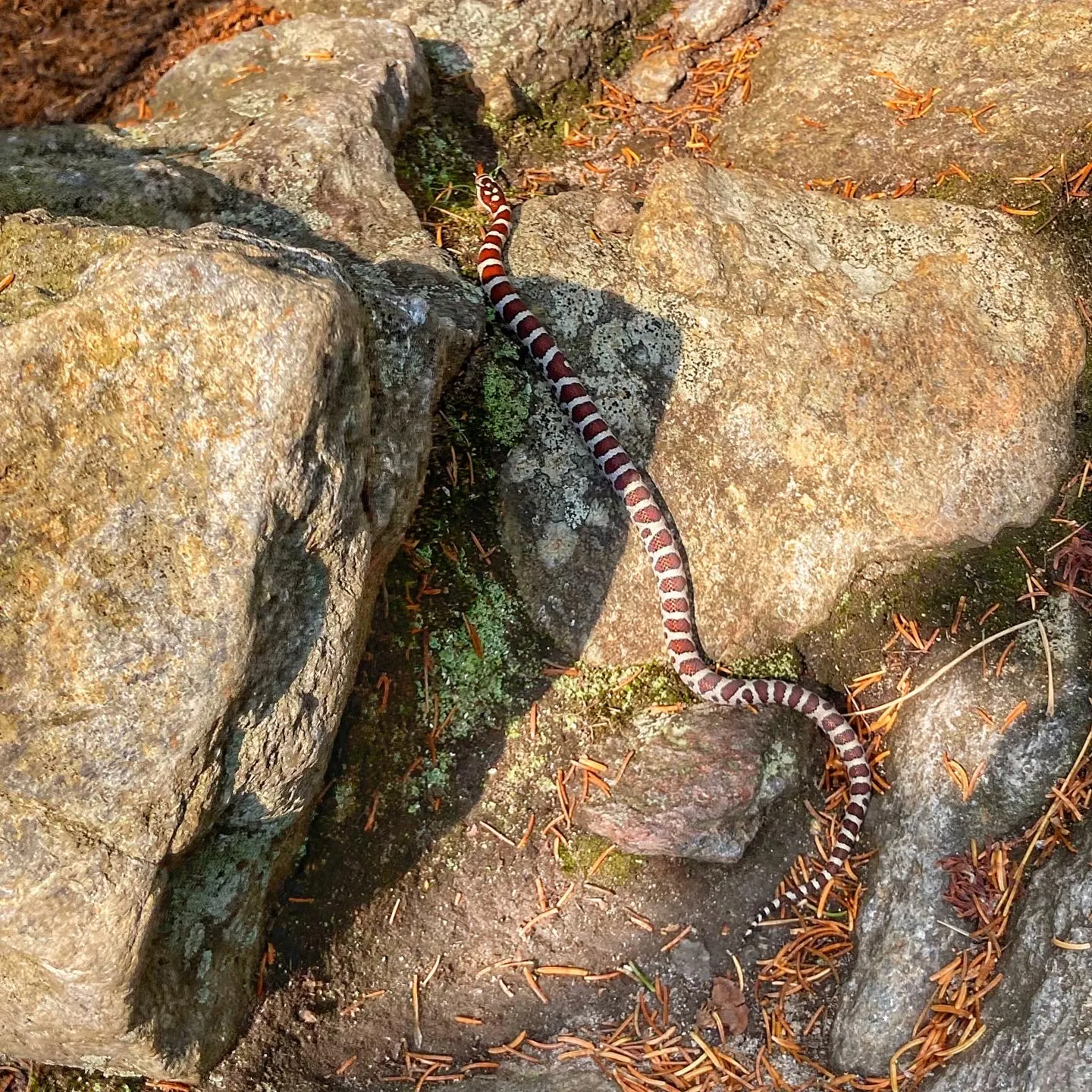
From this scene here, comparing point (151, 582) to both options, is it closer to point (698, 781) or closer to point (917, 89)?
point (698, 781)

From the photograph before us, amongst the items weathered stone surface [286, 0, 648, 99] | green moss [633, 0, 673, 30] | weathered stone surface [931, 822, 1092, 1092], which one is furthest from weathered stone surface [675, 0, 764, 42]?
weathered stone surface [931, 822, 1092, 1092]

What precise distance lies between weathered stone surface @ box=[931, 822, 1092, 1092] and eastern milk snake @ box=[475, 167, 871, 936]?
0.89 metres

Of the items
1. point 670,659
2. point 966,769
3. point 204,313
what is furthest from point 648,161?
point 966,769

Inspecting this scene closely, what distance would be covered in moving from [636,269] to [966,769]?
3.11 metres

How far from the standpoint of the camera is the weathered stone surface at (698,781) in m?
4.49

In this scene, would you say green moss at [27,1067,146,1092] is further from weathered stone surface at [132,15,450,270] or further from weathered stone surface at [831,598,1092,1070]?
weathered stone surface at [132,15,450,270]

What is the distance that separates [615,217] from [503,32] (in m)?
1.79

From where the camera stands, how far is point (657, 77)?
6.30 meters

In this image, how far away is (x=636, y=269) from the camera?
528cm

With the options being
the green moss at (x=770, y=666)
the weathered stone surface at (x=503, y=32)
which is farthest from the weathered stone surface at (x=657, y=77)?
the green moss at (x=770, y=666)

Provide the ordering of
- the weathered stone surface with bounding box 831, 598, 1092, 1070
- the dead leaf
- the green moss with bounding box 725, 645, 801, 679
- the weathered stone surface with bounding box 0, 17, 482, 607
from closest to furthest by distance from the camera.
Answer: the weathered stone surface with bounding box 831, 598, 1092, 1070, the dead leaf, the weathered stone surface with bounding box 0, 17, 482, 607, the green moss with bounding box 725, 645, 801, 679

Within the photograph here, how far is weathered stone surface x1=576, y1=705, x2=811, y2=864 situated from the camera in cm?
449

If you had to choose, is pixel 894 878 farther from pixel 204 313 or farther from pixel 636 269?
pixel 204 313

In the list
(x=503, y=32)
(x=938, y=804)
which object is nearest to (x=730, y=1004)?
(x=938, y=804)
